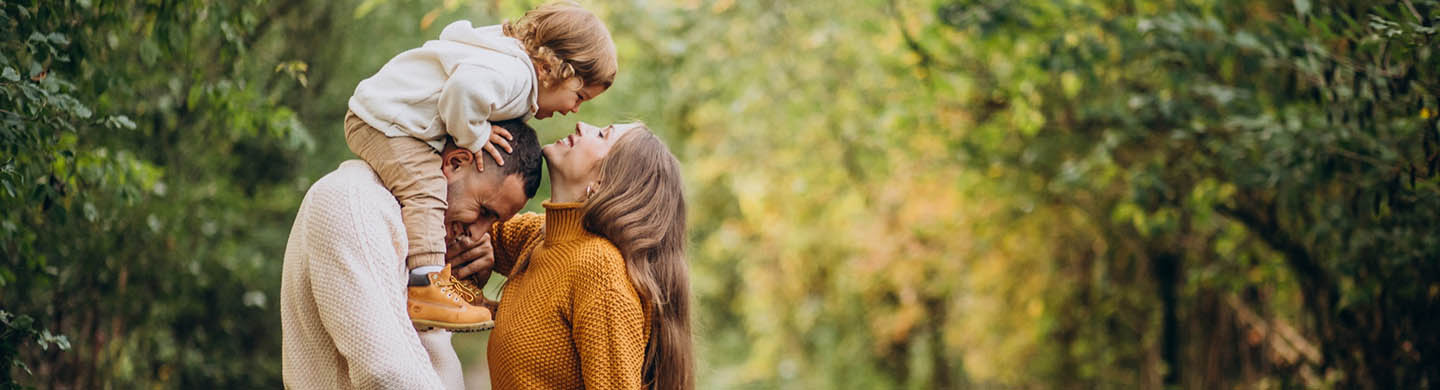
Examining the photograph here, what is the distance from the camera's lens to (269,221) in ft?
21.6

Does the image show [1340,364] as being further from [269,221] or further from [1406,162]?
[269,221]

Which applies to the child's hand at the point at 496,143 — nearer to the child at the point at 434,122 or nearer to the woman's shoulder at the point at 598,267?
the child at the point at 434,122

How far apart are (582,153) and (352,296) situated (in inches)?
29.2

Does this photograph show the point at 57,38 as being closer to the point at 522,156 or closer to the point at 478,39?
the point at 478,39

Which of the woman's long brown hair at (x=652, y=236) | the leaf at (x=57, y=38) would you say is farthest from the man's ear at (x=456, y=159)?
the leaf at (x=57, y=38)

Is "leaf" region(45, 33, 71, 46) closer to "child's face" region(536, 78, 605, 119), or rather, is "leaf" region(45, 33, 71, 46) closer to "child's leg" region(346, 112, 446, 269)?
"child's leg" region(346, 112, 446, 269)

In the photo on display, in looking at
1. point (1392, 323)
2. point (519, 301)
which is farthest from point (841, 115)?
point (519, 301)

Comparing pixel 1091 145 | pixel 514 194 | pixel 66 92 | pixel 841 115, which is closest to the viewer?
pixel 514 194

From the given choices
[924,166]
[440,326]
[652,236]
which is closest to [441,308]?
[440,326]

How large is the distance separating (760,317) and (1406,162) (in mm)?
9581

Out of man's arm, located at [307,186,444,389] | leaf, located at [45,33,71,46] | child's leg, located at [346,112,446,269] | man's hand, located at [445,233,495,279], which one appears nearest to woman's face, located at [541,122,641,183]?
man's hand, located at [445,233,495,279]

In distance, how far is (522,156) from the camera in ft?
8.61

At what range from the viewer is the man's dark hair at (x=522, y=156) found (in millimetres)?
2587

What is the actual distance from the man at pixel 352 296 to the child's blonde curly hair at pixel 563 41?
1.58 feet
